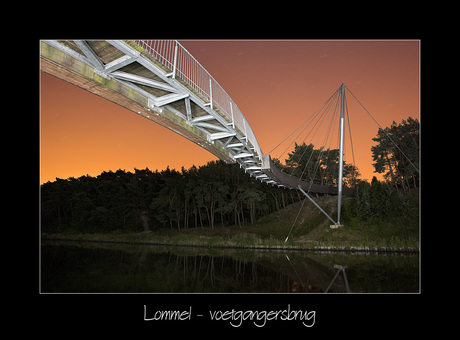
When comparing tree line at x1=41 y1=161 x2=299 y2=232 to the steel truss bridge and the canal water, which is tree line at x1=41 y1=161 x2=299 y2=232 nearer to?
the canal water

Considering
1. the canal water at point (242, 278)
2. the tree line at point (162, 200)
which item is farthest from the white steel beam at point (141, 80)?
the tree line at point (162, 200)

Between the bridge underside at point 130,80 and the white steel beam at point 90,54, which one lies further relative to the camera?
the bridge underside at point 130,80

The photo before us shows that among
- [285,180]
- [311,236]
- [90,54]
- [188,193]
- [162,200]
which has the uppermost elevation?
[90,54]

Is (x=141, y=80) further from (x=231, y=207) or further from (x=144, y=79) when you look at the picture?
(x=231, y=207)

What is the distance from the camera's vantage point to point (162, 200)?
4450 centimetres

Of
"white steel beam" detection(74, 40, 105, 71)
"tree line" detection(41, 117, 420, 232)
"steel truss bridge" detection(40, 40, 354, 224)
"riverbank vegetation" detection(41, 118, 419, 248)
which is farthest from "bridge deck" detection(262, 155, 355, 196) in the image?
"white steel beam" detection(74, 40, 105, 71)

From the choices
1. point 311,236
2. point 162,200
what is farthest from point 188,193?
point 311,236

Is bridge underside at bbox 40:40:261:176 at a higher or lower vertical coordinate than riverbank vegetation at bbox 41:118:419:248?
higher

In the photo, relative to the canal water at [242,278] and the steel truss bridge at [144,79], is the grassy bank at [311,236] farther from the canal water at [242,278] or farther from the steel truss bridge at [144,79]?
the steel truss bridge at [144,79]

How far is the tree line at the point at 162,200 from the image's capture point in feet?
141

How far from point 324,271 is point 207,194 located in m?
30.0

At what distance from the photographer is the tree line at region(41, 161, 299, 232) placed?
43.1m
